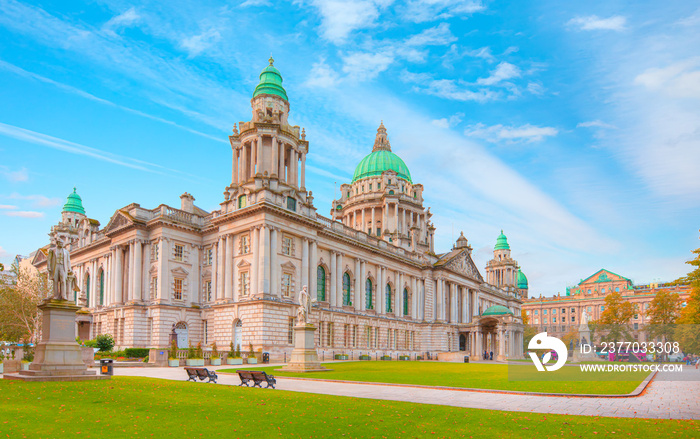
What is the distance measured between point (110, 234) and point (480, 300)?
67977 mm

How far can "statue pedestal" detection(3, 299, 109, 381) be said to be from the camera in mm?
22345

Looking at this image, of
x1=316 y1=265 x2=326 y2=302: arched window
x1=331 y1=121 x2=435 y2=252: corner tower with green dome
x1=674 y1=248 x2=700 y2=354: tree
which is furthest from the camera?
x1=331 y1=121 x2=435 y2=252: corner tower with green dome

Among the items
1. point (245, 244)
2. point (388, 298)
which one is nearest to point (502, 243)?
point (388, 298)

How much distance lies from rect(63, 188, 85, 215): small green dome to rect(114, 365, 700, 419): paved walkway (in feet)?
262

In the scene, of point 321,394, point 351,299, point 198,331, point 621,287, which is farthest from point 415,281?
point 621,287

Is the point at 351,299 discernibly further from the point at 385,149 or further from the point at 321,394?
the point at 385,149

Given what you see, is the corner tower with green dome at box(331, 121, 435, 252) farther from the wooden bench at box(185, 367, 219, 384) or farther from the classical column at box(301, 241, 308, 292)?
the wooden bench at box(185, 367, 219, 384)

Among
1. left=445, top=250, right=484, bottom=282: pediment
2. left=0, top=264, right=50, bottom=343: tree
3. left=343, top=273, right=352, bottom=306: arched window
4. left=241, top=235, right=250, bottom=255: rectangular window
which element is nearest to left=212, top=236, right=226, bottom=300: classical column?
left=241, top=235, right=250, bottom=255: rectangular window

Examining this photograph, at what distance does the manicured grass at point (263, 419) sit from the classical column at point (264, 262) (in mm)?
29196

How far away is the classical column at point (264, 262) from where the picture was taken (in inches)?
1921

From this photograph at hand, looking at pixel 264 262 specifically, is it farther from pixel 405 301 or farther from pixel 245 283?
pixel 405 301

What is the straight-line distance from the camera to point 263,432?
1273 centimetres

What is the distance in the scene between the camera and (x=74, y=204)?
9225 cm

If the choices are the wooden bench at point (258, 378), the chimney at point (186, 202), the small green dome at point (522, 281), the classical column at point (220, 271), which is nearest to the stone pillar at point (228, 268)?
the classical column at point (220, 271)
